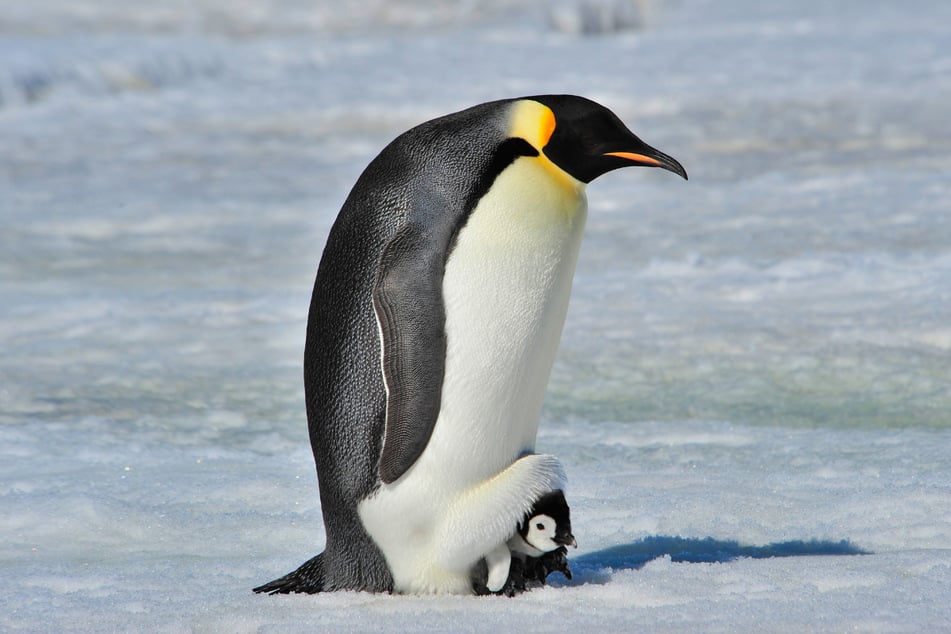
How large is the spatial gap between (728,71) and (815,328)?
8137 mm

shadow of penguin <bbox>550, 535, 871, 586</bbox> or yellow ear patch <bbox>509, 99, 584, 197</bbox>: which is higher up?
yellow ear patch <bbox>509, 99, 584, 197</bbox>

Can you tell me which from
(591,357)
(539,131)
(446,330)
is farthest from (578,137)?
(591,357)

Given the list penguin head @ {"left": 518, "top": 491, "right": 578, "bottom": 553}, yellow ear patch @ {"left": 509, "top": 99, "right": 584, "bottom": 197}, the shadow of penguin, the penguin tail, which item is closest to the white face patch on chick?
penguin head @ {"left": 518, "top": 491, "right": 578, "bottom": 553}

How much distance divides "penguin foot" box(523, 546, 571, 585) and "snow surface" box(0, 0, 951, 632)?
0.05 meters

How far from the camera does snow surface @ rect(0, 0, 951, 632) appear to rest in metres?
2.36

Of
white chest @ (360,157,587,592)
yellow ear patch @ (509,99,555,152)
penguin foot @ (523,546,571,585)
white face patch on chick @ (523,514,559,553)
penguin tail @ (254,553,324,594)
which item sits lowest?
penguin tail @ (254,553,324,594)

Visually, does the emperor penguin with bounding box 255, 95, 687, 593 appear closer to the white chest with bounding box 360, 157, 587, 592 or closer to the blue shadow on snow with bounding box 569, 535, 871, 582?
the white chest with bounding box 360, 157, 587, 592

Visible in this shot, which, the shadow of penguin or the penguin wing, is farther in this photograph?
the shadow of penguin

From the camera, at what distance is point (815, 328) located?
4711 mm

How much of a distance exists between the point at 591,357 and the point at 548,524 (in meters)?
2.19

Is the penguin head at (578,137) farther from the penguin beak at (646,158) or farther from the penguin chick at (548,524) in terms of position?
the penguin chick at (548,524)

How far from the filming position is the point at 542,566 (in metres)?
2.46

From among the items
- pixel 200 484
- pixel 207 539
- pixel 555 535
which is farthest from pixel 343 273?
pixel 200 484

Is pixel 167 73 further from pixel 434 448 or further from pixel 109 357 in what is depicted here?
pixel 434 448
